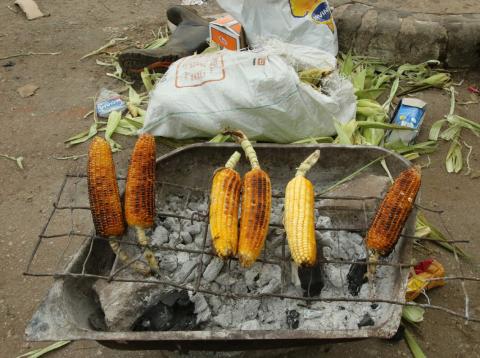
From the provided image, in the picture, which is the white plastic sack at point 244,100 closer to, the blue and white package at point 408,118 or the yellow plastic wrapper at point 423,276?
the blue and white package at point 408,118

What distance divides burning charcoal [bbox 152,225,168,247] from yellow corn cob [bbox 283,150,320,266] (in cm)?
83

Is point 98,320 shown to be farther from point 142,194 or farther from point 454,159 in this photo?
point 454,159

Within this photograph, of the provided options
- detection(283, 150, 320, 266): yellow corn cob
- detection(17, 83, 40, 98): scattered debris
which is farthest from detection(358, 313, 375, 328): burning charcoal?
detection(17, 83, 40, 98): scattered debris

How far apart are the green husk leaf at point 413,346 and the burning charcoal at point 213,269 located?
137 cm

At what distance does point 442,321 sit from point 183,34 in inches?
164

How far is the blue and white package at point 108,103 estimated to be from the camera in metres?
4.68

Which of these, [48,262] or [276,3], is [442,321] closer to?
[48,262]

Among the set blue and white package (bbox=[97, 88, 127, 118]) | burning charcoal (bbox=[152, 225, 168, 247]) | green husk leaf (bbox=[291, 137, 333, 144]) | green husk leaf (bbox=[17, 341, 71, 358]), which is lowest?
green husk leaf (bbox=[17, 341, 71, 358])

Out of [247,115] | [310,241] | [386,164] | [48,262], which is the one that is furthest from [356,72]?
[48,262]

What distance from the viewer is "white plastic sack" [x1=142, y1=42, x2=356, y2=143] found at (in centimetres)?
353

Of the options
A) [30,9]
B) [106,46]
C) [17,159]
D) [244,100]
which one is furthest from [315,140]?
[30,9]

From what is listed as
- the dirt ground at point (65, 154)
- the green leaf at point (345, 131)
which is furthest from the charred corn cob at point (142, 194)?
the green leaf at point (345, 131)

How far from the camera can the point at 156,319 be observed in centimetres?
221

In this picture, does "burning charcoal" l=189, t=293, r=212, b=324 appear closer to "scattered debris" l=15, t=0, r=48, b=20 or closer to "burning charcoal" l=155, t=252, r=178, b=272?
"burning charcoal" l=155, t=252, r=178, b=272
